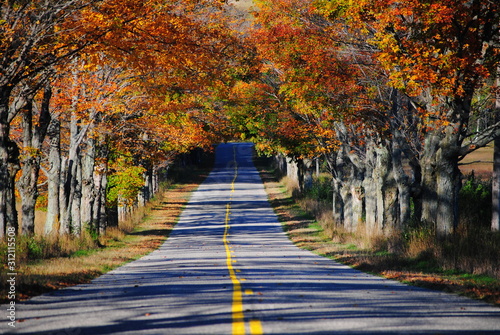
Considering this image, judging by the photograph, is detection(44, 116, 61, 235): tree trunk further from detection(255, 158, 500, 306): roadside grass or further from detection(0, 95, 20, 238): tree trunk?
detection(255, 158, 500, 306): roadside grass

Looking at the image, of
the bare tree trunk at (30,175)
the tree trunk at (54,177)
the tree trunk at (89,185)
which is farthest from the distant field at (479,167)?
the bare tree trunk at (30,175)

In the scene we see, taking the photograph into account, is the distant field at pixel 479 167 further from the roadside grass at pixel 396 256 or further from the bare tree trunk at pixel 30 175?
the bare tree trunk at pixel 30 175

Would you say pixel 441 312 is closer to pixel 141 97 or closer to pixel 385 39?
pixel 385 39

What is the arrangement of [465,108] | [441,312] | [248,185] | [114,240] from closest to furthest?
1. [441,312]
2. [465,108]
3. [114,240]
4. [248,185]

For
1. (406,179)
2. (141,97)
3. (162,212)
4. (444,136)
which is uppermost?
(141,97)

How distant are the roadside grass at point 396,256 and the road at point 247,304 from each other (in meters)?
0.60

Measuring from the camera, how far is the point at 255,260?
783 inches

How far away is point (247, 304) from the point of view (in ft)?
30.7

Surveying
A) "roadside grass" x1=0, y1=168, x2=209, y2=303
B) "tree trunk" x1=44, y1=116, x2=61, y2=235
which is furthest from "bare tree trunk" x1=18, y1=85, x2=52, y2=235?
"tree trunk" x1=44, y1=116, x2=61, y2=235

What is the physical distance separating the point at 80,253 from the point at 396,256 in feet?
35.1

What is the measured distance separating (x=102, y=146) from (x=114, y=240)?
4.42 meters

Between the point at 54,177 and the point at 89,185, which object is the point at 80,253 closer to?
the point at 54,177

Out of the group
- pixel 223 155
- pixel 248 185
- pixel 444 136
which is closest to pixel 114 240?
pixel 444 136

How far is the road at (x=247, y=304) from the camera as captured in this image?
7688 millimetres
